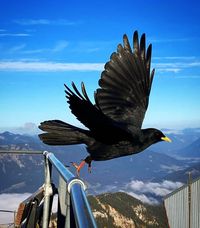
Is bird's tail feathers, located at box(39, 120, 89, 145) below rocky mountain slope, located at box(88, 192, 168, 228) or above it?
above

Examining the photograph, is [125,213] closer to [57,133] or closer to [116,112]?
[116,112]

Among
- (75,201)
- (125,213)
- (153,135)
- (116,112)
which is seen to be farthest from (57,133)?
(125,213)

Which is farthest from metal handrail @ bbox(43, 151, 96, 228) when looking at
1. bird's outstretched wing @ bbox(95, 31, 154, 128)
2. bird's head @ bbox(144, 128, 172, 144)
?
bird's outstretched wing @ bbox(95, 31, 154, 128)

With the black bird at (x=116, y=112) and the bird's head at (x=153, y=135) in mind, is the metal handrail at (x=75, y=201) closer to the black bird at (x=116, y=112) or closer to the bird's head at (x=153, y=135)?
the black bird at (x=116, y=112)

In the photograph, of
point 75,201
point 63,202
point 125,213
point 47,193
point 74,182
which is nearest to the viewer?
point 75,201

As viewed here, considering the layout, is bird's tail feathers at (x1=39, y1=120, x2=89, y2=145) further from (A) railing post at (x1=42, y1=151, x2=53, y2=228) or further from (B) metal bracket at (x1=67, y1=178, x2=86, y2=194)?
(B) metal bracket at (x1=67, y1=178, x2=86, y2=194)

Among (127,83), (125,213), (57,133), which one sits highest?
(127,83)

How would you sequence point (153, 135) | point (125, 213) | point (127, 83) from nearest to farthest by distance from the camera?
point (153, 135), point (127, 83), point (125, 213)
